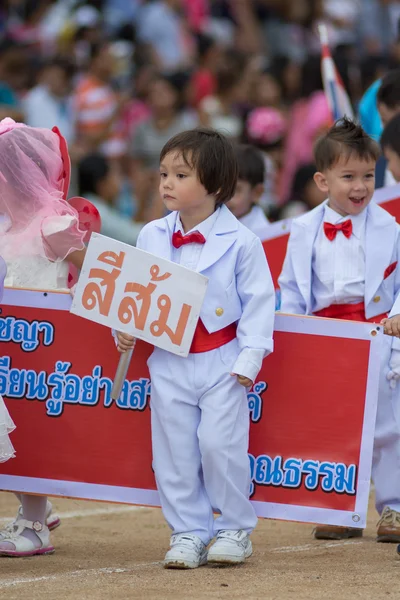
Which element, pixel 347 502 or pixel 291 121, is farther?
pixel 291 121

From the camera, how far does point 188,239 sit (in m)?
4.92

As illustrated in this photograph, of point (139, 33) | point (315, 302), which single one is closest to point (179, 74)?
point (139, 33)

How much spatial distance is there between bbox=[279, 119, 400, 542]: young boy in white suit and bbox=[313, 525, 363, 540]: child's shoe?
0.29m

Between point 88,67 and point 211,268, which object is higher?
point 88,67

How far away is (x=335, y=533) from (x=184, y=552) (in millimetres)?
1141

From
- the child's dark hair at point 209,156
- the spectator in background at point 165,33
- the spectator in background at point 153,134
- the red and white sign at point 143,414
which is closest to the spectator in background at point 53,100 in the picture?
the spectator in background at point 153,134

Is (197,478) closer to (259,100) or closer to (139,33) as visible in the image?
(259,100)

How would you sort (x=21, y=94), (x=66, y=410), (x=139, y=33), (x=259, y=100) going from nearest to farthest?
(x=66, y=410) → (x=21, y=94) → (x=259, y=100) → (x=139, y=33)

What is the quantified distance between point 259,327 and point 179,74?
321 inches

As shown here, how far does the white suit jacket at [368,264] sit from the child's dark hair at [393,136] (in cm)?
89

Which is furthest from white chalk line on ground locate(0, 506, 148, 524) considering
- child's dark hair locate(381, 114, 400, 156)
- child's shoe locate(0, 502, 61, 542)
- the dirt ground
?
child's dark hair locate(381, 114, 400, 156)

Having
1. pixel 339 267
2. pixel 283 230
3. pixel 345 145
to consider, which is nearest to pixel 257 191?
pixel 283 230

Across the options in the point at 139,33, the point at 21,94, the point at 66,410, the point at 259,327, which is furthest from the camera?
the point at 139,33

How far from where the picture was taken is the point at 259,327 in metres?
4.77
